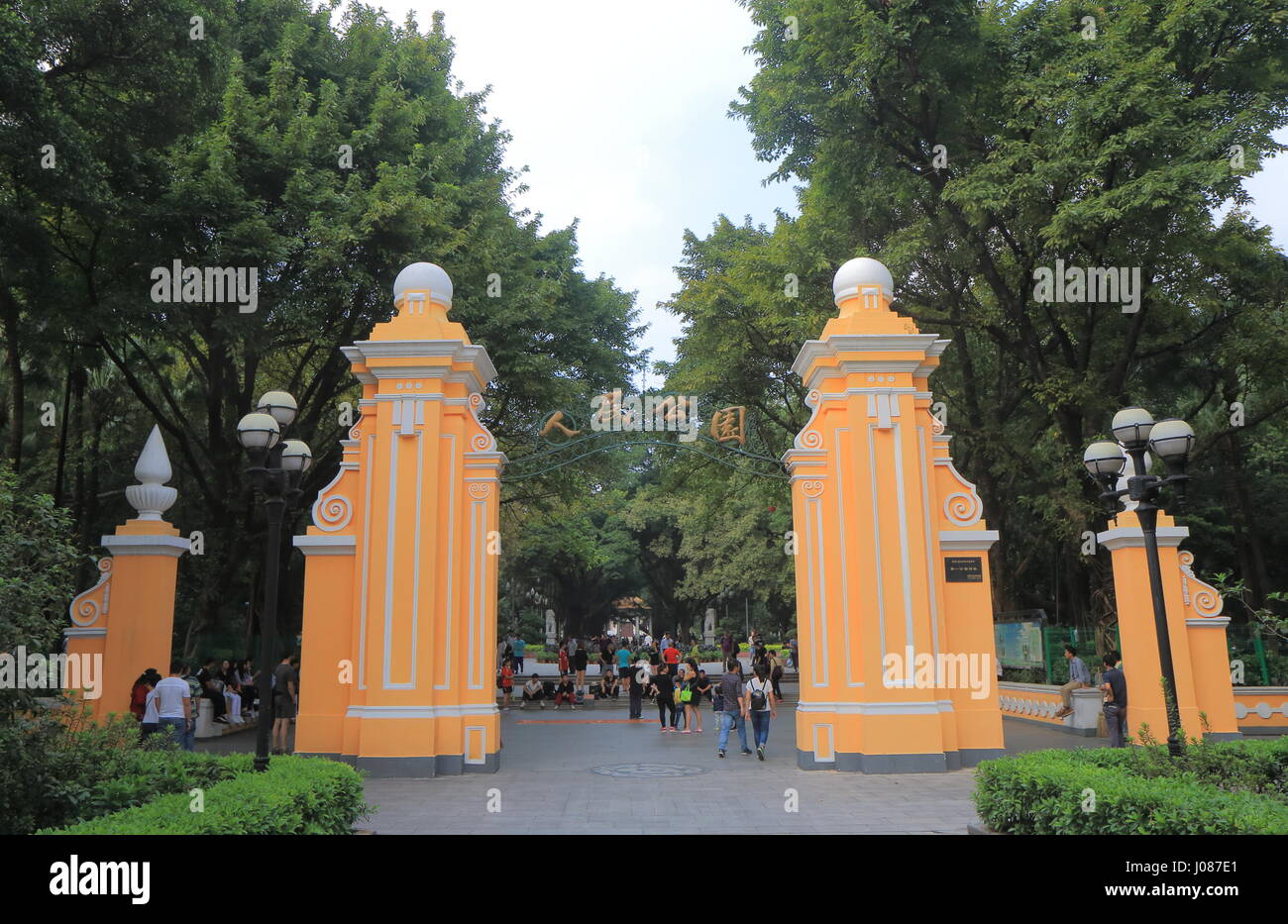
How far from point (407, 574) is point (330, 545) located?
49.2 inches

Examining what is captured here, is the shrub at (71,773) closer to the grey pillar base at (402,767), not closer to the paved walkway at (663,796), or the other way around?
the paved walkway at (663,796)

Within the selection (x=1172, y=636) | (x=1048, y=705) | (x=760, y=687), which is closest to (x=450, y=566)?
(x=760, y=687)

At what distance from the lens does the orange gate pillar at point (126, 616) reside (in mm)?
12602

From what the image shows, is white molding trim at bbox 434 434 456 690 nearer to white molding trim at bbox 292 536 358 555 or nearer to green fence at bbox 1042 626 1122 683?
white molding trim at bbox 292 536 358 555

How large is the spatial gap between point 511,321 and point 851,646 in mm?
10948

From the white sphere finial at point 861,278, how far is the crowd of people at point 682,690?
587 cm

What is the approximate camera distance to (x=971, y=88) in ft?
61.1

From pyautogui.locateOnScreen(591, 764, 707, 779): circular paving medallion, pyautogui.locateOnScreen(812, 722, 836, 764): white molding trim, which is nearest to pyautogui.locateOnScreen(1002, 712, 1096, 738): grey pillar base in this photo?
pyautogui.locateOnScreen(812, 722, 836, 764): white molding trim

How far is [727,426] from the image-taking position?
14.4 meters

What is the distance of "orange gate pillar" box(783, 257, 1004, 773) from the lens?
1176 centimetres

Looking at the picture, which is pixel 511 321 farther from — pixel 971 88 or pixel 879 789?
pixel 879 789

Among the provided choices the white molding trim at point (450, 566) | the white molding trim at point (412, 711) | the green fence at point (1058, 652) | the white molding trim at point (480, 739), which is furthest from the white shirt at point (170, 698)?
the green fence at point (1058, 652)
